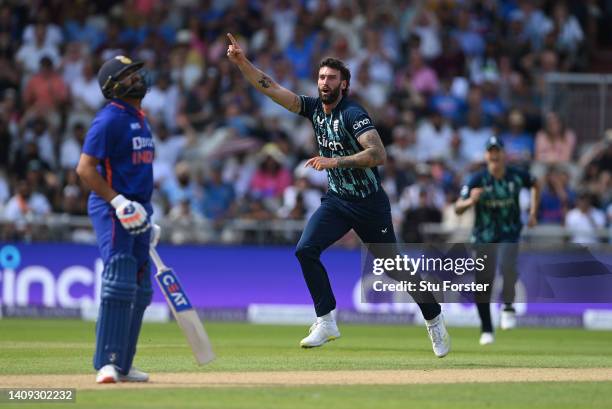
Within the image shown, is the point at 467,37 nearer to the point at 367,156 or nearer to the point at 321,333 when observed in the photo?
the point at 321,333

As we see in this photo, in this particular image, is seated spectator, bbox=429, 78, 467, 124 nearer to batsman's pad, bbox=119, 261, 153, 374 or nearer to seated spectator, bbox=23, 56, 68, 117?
seated spectator, bbox=23, 56, 68, 117

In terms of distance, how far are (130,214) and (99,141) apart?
558 mm

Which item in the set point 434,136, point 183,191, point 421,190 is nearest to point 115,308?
point 421,190

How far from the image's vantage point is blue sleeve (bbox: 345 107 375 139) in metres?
10.4

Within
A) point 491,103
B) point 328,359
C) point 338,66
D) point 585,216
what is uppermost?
point 338,66

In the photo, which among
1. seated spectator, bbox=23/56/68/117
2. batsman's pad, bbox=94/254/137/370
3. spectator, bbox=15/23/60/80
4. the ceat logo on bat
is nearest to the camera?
batsman's pad, bbox=94/254/137/370

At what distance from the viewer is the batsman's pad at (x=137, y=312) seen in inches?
344

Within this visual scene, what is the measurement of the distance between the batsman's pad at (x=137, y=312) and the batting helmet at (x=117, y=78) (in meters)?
1.19

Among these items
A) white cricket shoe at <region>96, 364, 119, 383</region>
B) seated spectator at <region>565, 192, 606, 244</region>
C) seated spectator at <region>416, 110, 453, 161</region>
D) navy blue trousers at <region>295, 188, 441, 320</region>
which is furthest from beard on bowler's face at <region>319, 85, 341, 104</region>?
seated spectator at <region>416, 110, 453, 161</region>

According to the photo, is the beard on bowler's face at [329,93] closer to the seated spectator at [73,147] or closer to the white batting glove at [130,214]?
the white batting glove at [130,214]

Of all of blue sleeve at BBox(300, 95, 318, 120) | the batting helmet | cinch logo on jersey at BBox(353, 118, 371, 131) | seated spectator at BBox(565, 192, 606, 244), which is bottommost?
seated spectator at BBox(565, 192, 606, 244)

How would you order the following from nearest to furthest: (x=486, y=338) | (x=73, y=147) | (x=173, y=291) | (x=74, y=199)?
(x=173, y=291), (x=486, y=338), (x=74, y=199), (x=73, y=147)

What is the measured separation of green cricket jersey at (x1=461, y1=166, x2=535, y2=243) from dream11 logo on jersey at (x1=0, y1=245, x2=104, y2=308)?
263 inches

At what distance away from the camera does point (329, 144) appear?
35.4 feet
